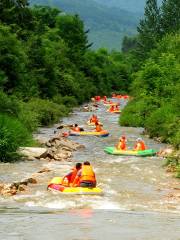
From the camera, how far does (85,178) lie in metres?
19.1

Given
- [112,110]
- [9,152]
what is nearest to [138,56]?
[112,110]

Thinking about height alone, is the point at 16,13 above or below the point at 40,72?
above

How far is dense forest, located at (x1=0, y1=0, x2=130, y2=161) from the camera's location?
3303 cm

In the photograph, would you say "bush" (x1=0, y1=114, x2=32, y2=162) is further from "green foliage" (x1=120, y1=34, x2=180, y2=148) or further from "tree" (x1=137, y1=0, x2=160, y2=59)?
"tree" (x1=137, y1=0, x2=160, y2=59)

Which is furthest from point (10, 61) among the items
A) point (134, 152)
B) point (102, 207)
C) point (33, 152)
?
point (102, 207)

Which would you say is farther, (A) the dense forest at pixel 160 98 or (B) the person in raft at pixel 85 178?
(A) the dense forest at pixel 160 98

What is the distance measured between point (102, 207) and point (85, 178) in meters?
2.14

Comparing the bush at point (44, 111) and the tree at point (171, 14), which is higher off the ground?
the tree at point (171, 14)

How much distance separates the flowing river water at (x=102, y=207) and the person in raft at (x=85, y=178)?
0.61m

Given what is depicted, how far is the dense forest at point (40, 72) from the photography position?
33025 mm

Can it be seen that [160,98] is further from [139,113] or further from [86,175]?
[86,175]

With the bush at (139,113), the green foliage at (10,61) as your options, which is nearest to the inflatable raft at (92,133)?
the green foliage at (10,61)

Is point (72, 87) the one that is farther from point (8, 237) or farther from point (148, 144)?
point (8, 237)

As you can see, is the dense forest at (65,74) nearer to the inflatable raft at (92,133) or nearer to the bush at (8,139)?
the bush at (8,139)
